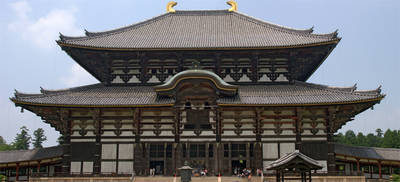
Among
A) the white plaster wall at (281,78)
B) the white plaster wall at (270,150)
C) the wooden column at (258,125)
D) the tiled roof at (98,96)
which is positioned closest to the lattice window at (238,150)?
the wooden column at (258,125)

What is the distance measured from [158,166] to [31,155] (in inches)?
481

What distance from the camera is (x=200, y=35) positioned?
37.8m

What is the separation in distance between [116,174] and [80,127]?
5720 millimetres

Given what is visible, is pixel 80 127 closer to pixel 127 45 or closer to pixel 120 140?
pixel 120 140

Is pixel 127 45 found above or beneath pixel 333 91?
above

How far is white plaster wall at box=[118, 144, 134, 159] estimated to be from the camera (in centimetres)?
3091

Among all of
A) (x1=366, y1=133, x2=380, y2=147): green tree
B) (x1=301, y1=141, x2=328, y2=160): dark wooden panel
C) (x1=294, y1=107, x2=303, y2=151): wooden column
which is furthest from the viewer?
(x1=366, y1=133, x2=380, y2=147): green tree

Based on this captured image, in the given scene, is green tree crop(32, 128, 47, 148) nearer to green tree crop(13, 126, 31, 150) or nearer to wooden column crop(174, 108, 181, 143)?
green tree crop(13, 126, 31, 150)

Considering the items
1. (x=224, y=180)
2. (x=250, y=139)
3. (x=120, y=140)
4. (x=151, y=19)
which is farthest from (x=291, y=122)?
(x=151, y=19)

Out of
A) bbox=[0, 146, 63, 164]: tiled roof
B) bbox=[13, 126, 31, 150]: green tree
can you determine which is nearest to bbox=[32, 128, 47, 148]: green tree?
bbox=[13, 126, 31, 150]: green tree

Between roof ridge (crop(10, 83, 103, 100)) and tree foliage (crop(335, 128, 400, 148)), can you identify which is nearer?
roof ridge (crop(10, 83, 103, 100))

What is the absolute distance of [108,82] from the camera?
1358 inches

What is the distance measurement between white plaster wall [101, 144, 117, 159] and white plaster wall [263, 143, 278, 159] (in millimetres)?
12198

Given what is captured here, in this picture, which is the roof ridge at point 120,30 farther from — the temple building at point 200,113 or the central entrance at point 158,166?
the central entrance at point 158,166
